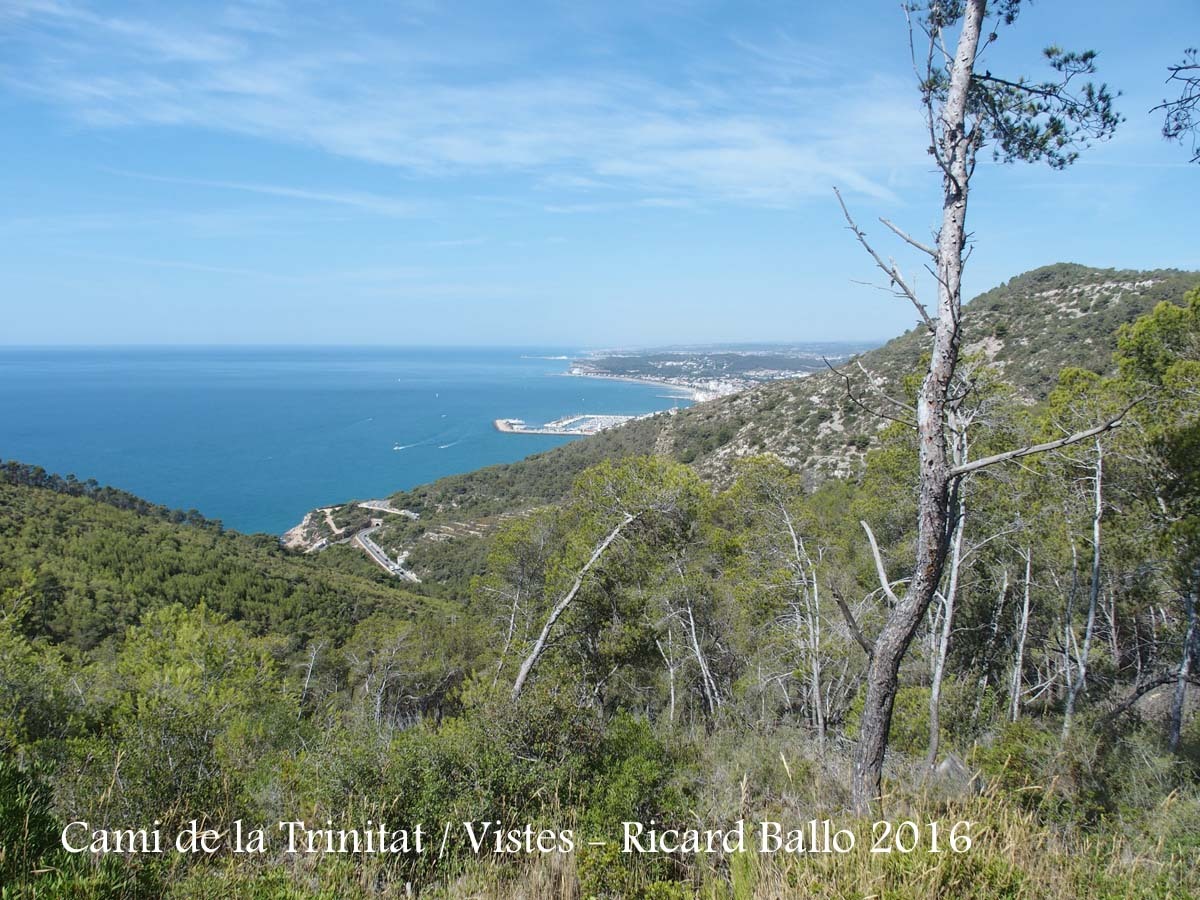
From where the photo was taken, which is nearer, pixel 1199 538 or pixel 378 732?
pixel 378 732

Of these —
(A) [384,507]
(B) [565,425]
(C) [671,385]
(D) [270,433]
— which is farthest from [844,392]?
Answer: (C) [671,385]

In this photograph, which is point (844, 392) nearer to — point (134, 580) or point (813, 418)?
point (813, 418)

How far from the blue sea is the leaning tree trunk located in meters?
59.6

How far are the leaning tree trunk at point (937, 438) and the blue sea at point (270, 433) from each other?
196ft

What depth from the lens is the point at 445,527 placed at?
1889 inches

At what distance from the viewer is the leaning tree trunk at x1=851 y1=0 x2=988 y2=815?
3.17 m

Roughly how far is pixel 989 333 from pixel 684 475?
3253 cm

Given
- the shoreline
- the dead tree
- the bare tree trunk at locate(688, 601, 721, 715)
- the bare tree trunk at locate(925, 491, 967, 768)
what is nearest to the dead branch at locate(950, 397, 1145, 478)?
the dead tree

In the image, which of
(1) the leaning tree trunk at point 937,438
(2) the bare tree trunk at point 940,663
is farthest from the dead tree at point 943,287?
(2) the bare tree trunk at point 940,663

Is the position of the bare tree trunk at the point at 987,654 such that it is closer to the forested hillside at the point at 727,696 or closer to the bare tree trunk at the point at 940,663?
the forested hillside at the point at 727,696

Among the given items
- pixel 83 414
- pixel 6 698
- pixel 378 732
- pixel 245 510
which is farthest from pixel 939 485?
pixel 83 414

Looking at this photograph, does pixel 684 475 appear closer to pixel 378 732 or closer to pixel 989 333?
pixel 378 732

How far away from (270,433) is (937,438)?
103m

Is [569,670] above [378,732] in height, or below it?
below
